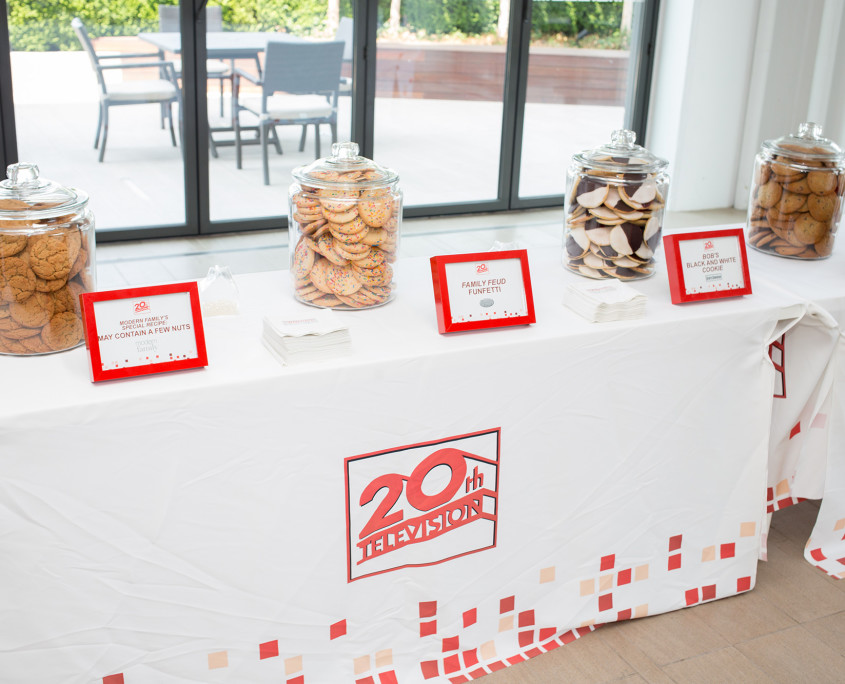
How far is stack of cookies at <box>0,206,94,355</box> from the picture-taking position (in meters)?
1.17

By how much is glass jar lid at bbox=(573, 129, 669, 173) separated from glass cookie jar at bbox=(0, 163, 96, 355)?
89 centimetres

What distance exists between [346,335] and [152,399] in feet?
0.99

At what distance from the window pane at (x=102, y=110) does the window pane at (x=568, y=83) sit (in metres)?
2.02

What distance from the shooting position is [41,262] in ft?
3.86

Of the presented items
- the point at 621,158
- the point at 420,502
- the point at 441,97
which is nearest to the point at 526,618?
the point at 420,502

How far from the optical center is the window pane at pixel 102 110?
382 cm

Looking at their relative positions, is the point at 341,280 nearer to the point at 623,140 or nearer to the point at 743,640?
the point at 623,140

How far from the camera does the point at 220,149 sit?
436cm

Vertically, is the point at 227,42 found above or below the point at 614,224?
above

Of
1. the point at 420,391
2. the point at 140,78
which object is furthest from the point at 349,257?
the point at 140,78

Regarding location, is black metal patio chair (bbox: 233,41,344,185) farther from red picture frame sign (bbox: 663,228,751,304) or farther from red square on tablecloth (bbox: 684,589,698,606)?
red square on tablecloth (bbox: 684,589,698,606)

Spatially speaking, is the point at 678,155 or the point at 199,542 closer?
the point at 199,542

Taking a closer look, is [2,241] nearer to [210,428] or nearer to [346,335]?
[210,428]

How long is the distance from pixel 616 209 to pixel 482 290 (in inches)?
12.8
